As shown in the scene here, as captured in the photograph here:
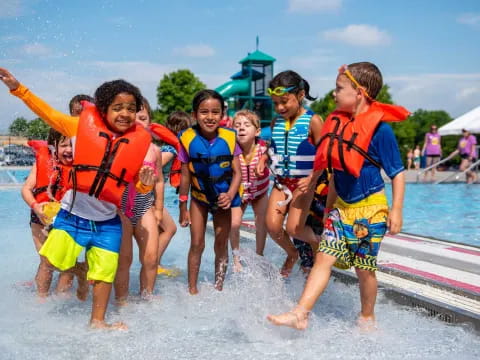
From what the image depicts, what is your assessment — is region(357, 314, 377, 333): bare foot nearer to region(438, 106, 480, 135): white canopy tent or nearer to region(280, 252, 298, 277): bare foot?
region(280, 252, 298, 277): bare foot

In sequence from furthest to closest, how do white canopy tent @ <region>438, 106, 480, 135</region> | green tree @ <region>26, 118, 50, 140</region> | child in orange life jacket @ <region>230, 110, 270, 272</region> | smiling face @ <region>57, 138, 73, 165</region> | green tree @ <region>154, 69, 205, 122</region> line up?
1. green tree @ <region>154, 69, 205, 122</region>
2. white canopy tent @ <region>438, 106, 480, 135</region>
3. green tree @ <region>26, 118, 50, 140</region>
4. child in orange life jacket @ <region>230, 110, 270, 272</region>
5. smiling face @ <region>57, 138, 73, 165</region>

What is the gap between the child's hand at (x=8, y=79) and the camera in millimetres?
3357

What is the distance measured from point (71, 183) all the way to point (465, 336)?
263 cm

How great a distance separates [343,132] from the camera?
11.1 ft

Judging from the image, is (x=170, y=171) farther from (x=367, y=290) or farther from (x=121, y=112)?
(x=367, y=290)

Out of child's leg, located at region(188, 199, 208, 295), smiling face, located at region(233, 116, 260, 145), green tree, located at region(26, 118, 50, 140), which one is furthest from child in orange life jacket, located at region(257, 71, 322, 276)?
green tree, located at region(26, 118, 50, 140)

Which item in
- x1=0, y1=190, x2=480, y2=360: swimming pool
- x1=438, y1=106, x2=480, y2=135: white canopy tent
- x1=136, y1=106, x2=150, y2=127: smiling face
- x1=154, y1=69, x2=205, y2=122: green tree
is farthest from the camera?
x1=154, y1=69, x2=205, y2=122: green tree

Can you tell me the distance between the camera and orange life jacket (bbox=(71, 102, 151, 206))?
3.38 meters

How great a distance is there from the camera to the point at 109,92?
3459 millimetres

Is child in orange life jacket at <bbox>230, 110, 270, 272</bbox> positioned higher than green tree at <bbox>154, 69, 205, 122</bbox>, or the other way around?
green tree at <bbox>154, 69, 205, 122</bbox>

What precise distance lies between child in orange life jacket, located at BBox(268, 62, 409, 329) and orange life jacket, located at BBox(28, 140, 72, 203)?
7.02ft

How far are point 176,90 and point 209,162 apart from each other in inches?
1712

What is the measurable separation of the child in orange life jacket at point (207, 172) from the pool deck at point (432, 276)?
4.23ft

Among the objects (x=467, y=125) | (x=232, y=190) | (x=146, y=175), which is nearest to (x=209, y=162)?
(x=232, y=190)
